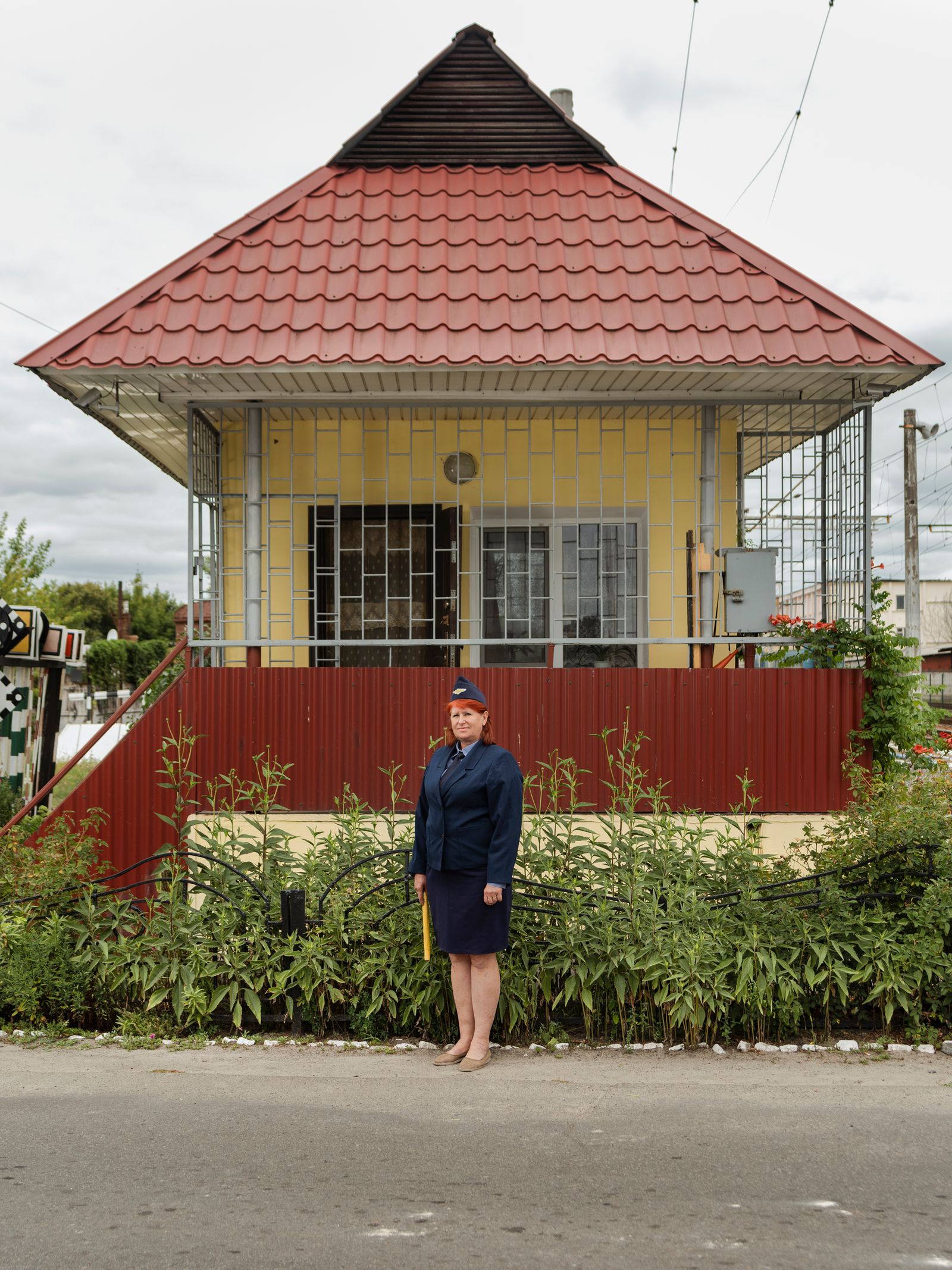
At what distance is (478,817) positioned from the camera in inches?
197

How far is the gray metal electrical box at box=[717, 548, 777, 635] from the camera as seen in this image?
789cm

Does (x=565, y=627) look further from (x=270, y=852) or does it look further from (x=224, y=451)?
(x=270, y=852)

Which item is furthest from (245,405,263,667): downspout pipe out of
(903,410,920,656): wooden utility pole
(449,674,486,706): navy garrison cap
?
(903,410,920,656): wooden utility pole

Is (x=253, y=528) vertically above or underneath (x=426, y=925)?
above

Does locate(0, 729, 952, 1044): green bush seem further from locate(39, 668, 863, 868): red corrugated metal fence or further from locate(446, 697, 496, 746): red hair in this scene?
locate(39, 668, 863, 868): red corrugated metal fence

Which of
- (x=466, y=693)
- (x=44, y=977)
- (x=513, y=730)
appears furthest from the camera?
(x=513, y=730)

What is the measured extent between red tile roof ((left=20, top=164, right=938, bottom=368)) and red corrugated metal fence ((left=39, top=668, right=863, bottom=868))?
2.26m

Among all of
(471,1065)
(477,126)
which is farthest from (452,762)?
Result: (477,126)

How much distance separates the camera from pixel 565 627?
9.27 meters

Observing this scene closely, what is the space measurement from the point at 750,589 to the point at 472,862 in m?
3.85

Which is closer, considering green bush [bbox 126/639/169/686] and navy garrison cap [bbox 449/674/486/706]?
navy garrison cap [bbox 449/674/486/706]

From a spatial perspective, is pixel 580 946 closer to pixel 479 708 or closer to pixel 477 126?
pixel 479 708

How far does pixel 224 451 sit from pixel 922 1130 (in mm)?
6992

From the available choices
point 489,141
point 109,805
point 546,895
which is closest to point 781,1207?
point 546,895
